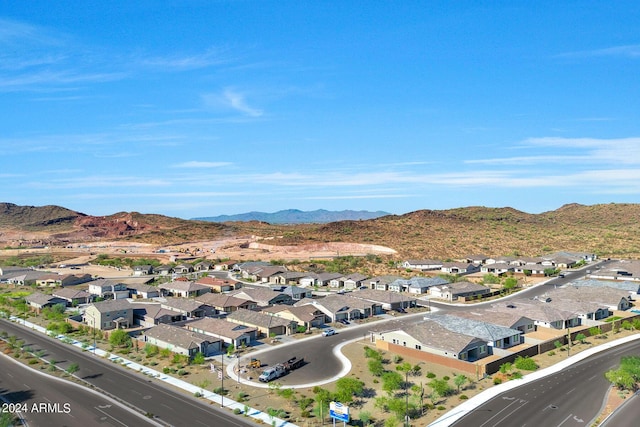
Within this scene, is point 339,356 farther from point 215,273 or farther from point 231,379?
point 215,273

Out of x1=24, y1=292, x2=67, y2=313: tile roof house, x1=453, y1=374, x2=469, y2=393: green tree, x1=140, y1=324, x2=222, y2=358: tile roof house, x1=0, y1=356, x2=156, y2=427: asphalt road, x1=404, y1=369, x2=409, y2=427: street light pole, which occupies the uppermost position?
x1=24, y1=292, x2=67, y2=313: tile roof house

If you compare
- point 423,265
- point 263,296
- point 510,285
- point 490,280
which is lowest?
point 263,296

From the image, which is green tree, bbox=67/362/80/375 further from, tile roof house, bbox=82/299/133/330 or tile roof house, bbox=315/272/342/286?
tile roof house, bbox=315/272/342/286

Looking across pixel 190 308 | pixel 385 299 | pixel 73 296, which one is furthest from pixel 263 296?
pixel 73 296

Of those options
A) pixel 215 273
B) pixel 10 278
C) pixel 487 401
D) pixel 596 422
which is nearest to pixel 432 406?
pixel 487 401

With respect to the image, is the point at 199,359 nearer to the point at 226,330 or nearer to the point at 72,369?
the point at 226,330

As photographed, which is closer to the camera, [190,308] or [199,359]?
[199,359]

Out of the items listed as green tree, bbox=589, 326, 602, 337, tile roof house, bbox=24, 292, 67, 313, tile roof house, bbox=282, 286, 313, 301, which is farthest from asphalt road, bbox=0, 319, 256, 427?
green tree, bbox=589, 326, 602, 337
